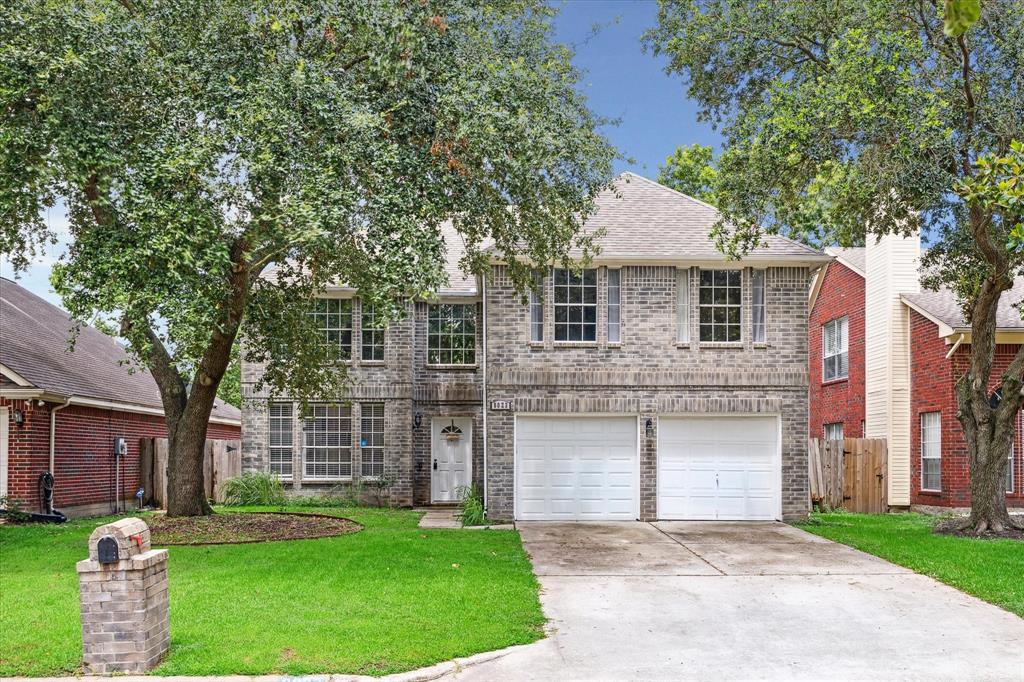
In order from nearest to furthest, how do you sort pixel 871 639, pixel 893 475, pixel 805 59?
pixel 871 639
pixel 805 59
pixel 893 475

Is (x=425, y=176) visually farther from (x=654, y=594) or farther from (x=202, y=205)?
(x=654, y=594)

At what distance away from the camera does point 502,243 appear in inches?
611

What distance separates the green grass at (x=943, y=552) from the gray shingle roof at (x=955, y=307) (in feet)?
13.9

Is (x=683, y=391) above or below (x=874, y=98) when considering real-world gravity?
below

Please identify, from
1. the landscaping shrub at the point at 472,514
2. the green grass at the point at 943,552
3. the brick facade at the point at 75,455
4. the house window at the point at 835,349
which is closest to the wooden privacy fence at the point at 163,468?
the brick facade at the point at 75,455

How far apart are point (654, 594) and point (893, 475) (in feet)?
42.8

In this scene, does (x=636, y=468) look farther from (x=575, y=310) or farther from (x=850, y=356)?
(x=850, y=356)

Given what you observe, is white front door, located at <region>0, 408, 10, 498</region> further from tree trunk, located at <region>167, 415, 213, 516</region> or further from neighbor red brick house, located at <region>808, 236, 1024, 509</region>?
neighbor red brick house, located at <region>808, 236, 1024, 509</region>

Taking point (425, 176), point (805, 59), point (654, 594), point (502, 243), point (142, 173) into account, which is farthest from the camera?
point (805, 59)

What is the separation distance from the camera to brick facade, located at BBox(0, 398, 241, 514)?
17391mm

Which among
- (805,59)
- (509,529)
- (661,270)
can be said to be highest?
(805,59)

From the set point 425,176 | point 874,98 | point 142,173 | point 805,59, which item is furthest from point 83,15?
point 805,59

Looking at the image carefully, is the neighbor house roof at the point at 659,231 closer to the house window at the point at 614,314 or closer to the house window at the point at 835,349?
the house window at the point at 614,314

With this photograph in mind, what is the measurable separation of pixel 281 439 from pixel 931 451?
48.0ft
